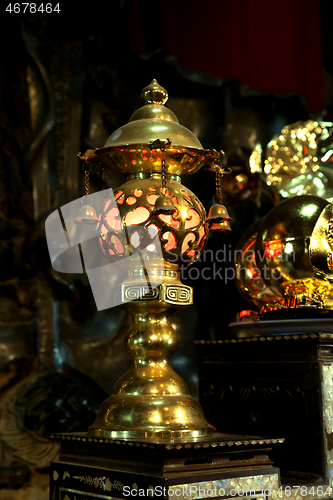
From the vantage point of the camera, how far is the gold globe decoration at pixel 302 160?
1.89 metres

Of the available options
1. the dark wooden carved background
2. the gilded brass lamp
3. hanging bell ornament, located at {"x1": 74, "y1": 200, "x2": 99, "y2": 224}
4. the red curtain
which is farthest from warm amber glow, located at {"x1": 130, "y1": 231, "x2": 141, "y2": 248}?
the red curtain

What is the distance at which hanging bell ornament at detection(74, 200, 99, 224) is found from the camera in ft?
3.82

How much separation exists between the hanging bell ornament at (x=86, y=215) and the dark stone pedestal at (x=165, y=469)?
0.42m

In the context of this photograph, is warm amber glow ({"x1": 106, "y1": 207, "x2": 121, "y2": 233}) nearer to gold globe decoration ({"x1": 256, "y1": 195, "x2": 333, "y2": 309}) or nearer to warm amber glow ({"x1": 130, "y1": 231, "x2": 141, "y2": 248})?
warm amber glow ({"x1": 130, "y1": 231, "x2": 141, "y2": 248})

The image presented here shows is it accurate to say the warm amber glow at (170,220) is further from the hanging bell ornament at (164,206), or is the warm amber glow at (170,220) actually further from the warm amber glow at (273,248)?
the warm amber glow at (273,248)

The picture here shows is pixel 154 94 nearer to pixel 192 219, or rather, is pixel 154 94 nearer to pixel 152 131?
pixel 152 131

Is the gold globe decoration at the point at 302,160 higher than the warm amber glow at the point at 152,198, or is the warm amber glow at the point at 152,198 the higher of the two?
the gold globe decoration at the point at 302,160

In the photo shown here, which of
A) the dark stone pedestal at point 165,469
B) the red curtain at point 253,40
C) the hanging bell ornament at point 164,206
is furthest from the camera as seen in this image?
the red curtain at point 253,40

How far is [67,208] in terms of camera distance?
1.33 m

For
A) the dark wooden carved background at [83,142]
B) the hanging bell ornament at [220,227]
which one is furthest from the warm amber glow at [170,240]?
the dark wooden carved background at [83,142]

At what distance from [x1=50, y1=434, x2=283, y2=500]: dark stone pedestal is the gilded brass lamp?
0.05 meters

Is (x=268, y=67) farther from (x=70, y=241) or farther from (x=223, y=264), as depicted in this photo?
(x=70, y=241)

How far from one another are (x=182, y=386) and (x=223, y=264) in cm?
89

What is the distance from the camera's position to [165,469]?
89 cm
